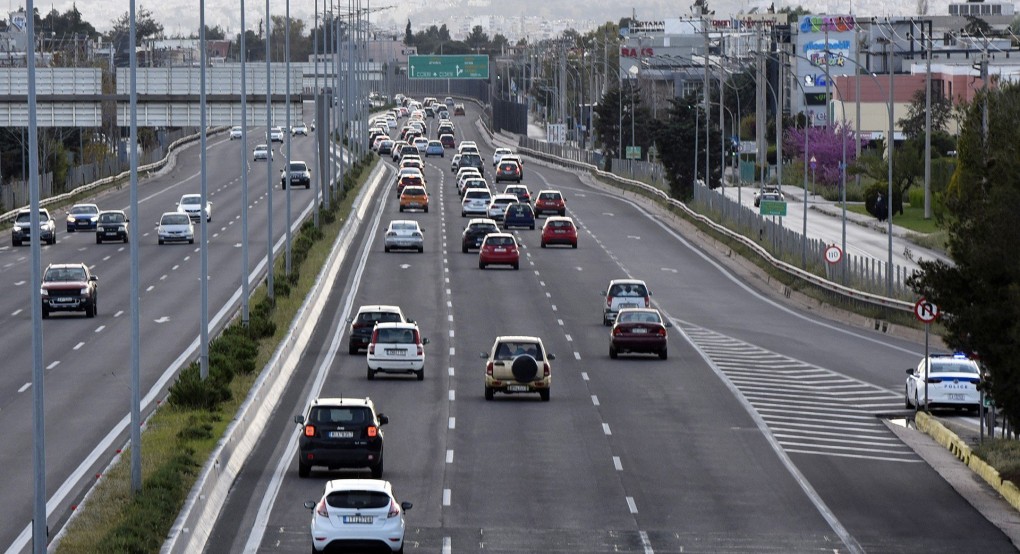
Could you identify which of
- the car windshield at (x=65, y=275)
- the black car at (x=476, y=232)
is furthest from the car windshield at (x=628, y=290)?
the black car at (x=476, y=232)

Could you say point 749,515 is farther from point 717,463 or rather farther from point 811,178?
point 811,178

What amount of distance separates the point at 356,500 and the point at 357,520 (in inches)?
10.6

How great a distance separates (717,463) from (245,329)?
55.1 feet

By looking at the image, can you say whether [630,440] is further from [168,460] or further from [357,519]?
[357,519]

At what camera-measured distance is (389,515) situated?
79.1ft

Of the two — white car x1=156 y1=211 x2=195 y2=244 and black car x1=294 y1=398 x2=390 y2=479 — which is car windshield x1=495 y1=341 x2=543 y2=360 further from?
white car x1=156 y1=211 x2=195 y2=244

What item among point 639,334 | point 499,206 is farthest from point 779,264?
point 499,206

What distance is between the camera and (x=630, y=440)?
3588cm

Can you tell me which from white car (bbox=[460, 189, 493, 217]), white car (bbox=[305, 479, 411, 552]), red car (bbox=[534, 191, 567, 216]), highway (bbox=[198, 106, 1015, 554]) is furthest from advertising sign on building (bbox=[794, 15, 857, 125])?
white car (bbox=[305, 479, 411, 552])

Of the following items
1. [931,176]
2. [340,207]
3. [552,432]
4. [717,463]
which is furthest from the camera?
[931,176]

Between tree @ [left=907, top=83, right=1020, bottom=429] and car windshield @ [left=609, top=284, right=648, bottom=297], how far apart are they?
22.8m

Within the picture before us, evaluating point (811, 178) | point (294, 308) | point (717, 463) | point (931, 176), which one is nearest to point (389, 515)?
point (717, 463)

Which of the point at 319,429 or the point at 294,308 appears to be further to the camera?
the point at 294,308

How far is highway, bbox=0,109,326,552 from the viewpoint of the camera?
30.6 meters
